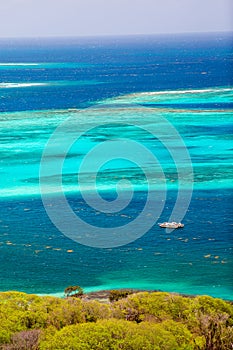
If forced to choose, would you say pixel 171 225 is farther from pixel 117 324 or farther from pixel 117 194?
pixel 117 324

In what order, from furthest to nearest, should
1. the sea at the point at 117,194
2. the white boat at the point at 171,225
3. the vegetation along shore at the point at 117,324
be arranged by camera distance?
the white boat at the point at 171,225 → the sea at the point at 117,194 → the vegetation along shore at the point at 117,324

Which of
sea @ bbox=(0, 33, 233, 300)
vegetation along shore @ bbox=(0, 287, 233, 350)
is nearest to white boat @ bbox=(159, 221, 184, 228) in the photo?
sea @ bbox=(0, 33, 233, 300)

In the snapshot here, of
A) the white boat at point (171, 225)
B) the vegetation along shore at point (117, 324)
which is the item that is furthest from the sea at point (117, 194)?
the vegetation along shore at point (117, 324)

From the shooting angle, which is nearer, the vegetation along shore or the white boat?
the vegetation along shore

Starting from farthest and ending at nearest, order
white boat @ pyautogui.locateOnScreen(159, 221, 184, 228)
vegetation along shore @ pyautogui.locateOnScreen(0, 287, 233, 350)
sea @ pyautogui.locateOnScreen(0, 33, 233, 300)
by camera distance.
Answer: white boat @ pyautogui.locateOnScreen(159, 221, 184, 228) < sea @ pyautogui.locateOnScreen(0, 33, 233, 300) < vegetation along shore @ pyautogui.locateOnScreen(0, 287, 233, 350)

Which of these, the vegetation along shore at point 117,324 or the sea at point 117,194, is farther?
the sea at point 117,194

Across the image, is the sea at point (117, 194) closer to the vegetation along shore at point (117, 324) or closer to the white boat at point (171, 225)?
the white boat at point (171, 225)

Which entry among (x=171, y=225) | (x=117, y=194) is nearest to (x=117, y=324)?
(x=171, y=225)

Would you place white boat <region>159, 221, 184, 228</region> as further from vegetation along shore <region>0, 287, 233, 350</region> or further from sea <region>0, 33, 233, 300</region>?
vegetation along shore <region>0, 287, 233, 350</region>

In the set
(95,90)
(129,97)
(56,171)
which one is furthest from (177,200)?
(95,90)

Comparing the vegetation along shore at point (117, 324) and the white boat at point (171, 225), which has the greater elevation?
the white boat at point (171, 225)
